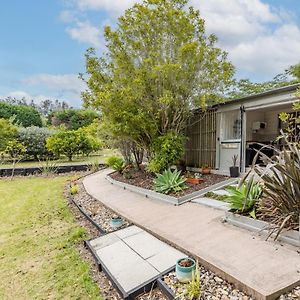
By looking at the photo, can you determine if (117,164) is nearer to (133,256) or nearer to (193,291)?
(133,256)

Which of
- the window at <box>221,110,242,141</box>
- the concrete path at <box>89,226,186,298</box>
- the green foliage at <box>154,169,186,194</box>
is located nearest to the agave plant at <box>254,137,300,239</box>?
the concrete path at <box>89,226,186,298</box>

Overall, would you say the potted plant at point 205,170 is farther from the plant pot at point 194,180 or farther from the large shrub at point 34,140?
the large shrub at point 34,140

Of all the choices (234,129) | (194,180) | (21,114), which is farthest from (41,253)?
(21,114)

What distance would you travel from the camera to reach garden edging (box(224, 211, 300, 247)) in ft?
12.2

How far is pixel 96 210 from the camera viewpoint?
7117mm

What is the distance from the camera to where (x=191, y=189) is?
7609 mm

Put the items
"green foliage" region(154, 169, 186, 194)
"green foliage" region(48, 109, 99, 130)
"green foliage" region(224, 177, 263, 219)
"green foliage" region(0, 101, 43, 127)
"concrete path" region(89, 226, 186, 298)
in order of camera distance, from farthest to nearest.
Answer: "green foliage" region(48, 109, 99, 130) < "green foliage" region(0, 101, 43, 127) < "green foliage" region(154, 169, 186, 194) < "green foliage" region(224, 177, 263, 219) < "concrete path" region(89, 226, 186, 298)

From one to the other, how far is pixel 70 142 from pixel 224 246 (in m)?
16.7

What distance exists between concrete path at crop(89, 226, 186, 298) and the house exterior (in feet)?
16.7

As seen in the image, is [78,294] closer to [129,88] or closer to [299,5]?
[129,88]

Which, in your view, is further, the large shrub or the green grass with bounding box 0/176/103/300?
the large shrub

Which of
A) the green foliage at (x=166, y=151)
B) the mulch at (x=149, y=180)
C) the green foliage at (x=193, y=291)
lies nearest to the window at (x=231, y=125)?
the mulch at (x=149, y=180)

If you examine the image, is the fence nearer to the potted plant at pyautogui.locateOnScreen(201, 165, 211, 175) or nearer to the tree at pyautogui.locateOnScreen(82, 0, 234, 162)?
the potted plant at pyautogui.locateOnScreen(201, 165, 211, 175)

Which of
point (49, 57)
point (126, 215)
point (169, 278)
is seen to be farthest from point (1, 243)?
point (49, 57)
